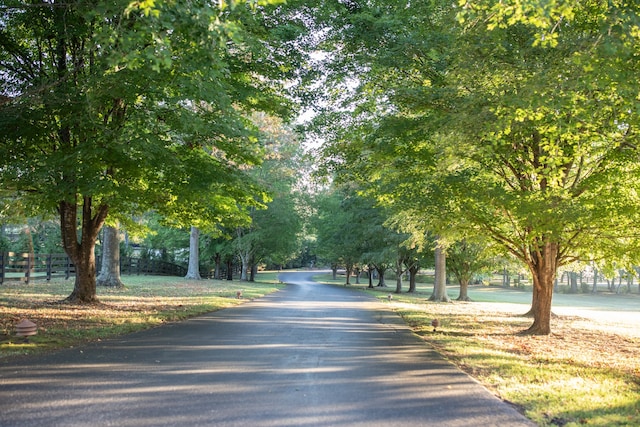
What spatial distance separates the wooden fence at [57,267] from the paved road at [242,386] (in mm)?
16248

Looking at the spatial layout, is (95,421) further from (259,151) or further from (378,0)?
(378,0)

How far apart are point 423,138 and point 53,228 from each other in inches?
1511

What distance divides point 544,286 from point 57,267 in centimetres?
2908

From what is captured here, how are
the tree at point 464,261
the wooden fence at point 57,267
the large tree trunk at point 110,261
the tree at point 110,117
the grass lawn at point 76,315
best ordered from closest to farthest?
the grass lawn at point 76,315 → the tree at point 110,117 → the large tree trunk at point 110,261 → the wooden fence at point 57,267 → the tree at point 464,261

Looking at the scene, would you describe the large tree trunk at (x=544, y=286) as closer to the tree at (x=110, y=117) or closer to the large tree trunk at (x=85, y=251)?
the tree at (x=110, y=117)

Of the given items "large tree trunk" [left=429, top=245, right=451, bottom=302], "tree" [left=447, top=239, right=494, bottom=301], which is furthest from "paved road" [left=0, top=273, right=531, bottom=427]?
"tree" [left=447, top=239, right=494, bottom=301]

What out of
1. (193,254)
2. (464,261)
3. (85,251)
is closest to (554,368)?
(85,251)

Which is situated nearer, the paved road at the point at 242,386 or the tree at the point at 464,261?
the paved road at the point at 242,386

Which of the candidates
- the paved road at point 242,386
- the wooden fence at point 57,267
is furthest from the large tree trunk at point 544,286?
the wooden fence at point 57,267

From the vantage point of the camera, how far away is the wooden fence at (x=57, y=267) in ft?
76.3

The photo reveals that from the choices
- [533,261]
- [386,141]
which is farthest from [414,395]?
[533,261]

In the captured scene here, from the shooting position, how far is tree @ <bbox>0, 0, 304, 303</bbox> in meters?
9.77

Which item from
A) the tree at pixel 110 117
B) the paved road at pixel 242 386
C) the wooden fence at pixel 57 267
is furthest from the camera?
the wooden fence at pixel 57 267

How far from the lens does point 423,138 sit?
12680 mm
